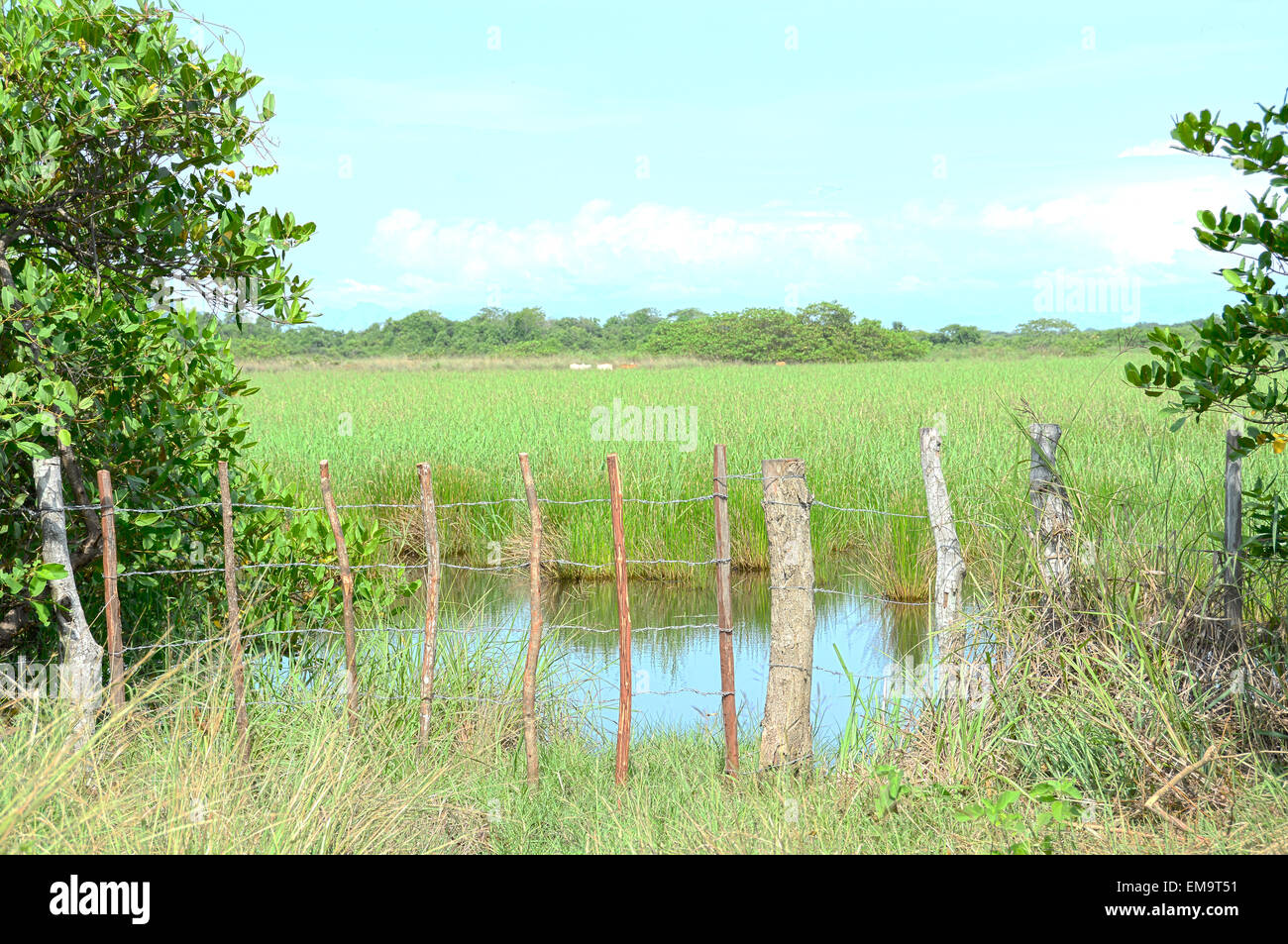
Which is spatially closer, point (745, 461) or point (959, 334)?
point (745, 461)

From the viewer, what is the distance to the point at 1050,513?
3.90 m

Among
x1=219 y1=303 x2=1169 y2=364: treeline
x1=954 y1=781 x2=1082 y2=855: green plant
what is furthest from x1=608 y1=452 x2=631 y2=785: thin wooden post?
x1=219 y1=303 x2=1169 y2=364: treeline

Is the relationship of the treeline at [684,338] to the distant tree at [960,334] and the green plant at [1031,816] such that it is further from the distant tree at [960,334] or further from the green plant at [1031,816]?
the green plant at [1031,816]

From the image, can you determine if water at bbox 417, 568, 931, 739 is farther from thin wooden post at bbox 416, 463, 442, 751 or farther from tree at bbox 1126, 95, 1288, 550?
tree at bbox 1126, 95, 1288, 550

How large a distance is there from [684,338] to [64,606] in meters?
53.5

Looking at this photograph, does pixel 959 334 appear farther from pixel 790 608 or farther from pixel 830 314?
pixel 790 608

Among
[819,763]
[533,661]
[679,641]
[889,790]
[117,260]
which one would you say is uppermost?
[117,260]

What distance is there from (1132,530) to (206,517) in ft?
13.1

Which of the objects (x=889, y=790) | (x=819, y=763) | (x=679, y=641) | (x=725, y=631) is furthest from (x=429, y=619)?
(x=679, y=641)

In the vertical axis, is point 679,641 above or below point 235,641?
below

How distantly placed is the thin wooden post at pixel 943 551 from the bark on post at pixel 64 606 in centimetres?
334

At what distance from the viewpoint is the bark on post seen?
3.98 meters

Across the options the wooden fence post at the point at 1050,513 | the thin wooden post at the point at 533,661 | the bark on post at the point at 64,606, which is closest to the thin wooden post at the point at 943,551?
the wooden fence post at the point at 1050,513

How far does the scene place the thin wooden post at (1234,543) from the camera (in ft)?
12.2
